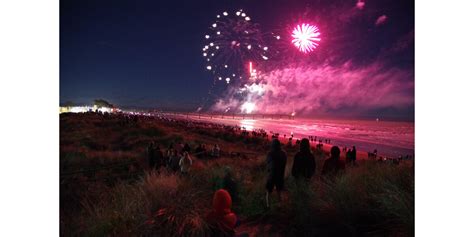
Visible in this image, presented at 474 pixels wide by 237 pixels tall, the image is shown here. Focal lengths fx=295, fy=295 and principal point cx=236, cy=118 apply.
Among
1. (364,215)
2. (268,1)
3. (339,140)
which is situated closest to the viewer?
(364,215)

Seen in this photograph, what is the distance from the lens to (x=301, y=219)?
3270mm

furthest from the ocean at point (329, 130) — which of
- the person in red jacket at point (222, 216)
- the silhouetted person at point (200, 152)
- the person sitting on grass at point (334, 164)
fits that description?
the person in red jacket at point (222, 216)

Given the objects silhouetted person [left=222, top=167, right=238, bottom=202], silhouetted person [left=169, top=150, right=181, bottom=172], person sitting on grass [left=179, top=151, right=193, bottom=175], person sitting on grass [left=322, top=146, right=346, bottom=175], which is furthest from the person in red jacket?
silhouetted person [left=169, top=150, right=181, bottom=172]

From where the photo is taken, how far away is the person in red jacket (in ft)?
9.40

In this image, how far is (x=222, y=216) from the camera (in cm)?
293

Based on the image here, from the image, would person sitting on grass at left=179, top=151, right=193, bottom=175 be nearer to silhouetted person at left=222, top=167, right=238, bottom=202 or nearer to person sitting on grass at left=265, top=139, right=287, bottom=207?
silhouetted person at left=222, top=167, right=238, bottom=202

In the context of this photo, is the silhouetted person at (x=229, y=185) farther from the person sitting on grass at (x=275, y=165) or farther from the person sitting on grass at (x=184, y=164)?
the person sitting on grass at (x=184, y=164)

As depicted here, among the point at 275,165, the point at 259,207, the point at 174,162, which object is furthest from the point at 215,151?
the point at 275,165
